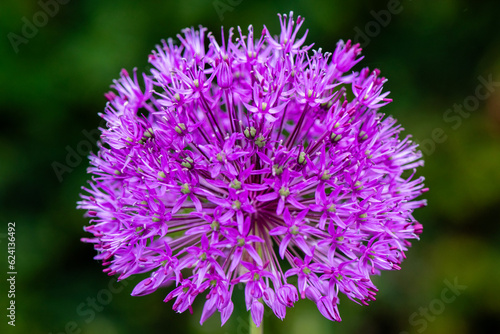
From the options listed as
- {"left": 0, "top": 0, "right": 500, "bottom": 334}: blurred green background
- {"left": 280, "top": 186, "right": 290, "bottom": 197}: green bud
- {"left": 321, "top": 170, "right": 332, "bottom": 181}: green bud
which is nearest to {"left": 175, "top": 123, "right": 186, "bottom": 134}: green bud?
{"left": 280, "top": 186, "right": 290, "bottom": 197}: green bud

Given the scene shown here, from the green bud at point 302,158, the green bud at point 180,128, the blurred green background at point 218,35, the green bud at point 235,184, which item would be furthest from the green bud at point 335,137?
the blurred green background at point 218,35

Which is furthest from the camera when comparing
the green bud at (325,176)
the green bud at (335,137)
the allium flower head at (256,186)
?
the green bud at (335,137)

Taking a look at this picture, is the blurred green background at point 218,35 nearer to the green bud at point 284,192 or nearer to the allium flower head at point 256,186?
the allium flower head at point 256,186

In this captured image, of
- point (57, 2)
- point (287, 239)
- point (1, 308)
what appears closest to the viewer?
point (287, 239)

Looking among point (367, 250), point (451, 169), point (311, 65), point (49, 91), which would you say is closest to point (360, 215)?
point (367, 250)

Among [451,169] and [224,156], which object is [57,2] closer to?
[224,156]

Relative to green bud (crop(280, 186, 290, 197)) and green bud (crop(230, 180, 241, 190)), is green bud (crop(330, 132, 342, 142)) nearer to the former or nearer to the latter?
green bud (crop(280, 186, 290, 197))
